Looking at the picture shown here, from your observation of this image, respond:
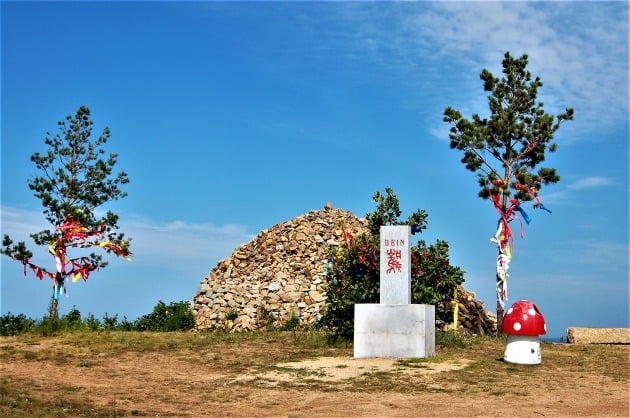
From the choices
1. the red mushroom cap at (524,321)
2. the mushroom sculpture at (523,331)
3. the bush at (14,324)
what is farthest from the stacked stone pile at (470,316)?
the bush at (14,324)

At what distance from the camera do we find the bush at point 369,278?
17.7 meters

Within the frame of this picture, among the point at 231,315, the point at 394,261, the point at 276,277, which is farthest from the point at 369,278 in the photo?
the point at 276,277

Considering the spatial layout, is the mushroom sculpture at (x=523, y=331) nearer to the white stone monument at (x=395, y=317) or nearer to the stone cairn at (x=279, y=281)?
the white stone monument at (x=395, y=317)

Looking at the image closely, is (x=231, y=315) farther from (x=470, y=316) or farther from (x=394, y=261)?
(x=394, y=261)

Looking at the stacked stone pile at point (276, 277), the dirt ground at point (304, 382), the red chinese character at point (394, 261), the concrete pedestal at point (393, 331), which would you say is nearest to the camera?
the dirt ground at point (304, 382)

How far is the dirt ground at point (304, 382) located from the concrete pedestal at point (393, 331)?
425 mm

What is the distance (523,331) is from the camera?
570 inches

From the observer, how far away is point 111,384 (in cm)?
1311

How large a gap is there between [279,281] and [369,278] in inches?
346

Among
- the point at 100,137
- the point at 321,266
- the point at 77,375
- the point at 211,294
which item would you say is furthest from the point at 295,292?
the point at 77,375

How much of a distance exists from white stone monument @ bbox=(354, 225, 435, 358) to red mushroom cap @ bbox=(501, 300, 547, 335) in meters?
1.88

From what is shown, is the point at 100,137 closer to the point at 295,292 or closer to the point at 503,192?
the point at 295,292

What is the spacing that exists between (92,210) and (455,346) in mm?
12631

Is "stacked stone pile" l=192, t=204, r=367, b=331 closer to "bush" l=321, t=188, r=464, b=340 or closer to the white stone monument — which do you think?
"bush" l=321, t=188, r=464, b=340
